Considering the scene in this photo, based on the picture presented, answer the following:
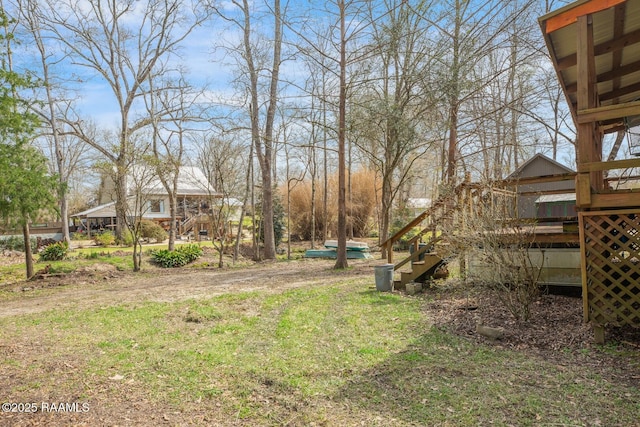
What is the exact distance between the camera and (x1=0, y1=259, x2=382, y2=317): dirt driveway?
8.38 meters

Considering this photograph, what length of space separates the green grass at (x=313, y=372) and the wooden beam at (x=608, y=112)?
2.57 meters

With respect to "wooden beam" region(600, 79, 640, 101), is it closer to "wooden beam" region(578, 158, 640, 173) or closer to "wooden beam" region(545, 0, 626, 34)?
"wooden beam" region(545, 0, 626, 34)

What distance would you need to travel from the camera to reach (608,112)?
4.23 meters

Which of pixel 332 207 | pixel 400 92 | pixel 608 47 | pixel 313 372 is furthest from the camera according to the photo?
pixel 332 207

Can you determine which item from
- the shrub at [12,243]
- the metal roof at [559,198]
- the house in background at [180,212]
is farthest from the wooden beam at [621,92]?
the house in background at [180,212]

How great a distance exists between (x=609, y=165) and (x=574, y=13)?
1718 millimetres

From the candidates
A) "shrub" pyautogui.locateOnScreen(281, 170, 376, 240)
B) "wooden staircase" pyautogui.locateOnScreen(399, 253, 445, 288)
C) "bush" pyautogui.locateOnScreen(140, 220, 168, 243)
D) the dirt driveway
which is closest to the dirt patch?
"wooden staircase" pyautogui.locateOnScreen(399, 253, 445, 288)

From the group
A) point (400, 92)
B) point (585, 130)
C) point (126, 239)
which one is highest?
point (400, 92)

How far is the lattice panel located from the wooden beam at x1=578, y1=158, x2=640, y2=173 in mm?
497

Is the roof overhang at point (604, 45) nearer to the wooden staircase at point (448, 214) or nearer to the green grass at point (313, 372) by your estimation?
the wooden staircase at point (448, 214)

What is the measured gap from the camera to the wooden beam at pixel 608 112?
4.14 meters

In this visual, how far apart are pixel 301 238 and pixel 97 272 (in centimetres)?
1333

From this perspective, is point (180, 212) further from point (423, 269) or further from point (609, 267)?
point (609, 267)

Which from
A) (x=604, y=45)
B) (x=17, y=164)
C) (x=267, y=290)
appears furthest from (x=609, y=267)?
(x=17, y=164)
